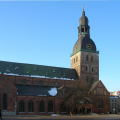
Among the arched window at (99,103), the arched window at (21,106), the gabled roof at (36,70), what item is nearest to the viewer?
the arched window at (21,106)

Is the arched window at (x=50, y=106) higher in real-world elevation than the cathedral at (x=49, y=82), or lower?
lower

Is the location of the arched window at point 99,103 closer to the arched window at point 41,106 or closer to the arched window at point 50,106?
the arched window at point 50,106

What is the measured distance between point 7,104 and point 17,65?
63.9 ft

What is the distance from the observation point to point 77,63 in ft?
300

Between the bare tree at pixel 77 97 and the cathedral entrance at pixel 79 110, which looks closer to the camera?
the bare tree at pixel 77 97

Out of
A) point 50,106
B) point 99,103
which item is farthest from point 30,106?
point 99,103

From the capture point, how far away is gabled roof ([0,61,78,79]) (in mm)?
77688

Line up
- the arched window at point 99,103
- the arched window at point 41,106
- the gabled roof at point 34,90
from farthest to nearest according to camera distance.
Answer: the arched window at point 99,103 → the gabled roof at point 34,90 → the arched window at point 41,106

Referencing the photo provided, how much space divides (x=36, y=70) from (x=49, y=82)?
279 inches

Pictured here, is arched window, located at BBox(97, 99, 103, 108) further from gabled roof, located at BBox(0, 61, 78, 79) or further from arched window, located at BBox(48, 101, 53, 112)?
arched window, located at BBox(48, 101, 53, 112)

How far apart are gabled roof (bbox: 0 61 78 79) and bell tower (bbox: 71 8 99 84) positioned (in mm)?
4069

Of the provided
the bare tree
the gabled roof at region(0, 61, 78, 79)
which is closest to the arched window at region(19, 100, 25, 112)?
the bare tree

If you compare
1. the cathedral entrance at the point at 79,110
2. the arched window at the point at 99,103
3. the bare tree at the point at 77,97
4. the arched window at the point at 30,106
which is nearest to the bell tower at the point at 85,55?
the arched window at the point at 99,103

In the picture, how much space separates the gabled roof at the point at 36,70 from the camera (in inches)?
3059
